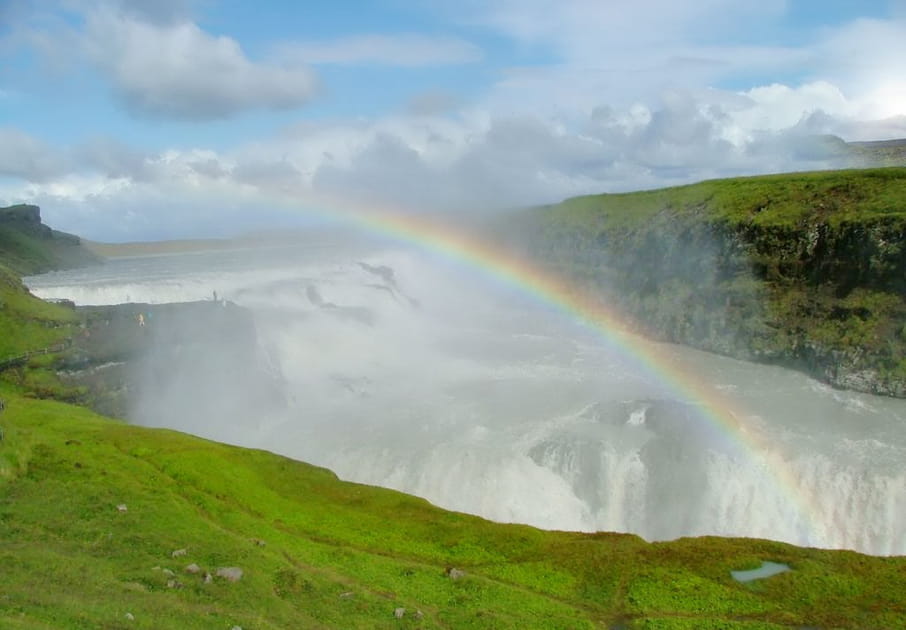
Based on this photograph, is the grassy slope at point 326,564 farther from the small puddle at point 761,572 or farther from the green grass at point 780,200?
the green grass at point 780,200

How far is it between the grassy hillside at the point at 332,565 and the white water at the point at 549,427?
9452mm

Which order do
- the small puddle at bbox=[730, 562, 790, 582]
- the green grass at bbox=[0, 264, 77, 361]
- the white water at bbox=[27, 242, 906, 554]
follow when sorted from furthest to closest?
the green grass at bbox=[0, 264, 77, 361] < the white water at bbox=[27, 242, 906, 554] < the small puddle at bbox=[730, 562, 790, 582]

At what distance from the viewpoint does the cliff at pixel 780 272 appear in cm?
5631

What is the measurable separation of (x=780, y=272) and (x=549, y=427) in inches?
1531

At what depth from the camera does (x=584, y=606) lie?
20750 mm

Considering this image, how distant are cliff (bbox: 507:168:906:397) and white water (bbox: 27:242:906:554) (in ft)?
10.4

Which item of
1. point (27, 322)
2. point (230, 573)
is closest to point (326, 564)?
point (230, 573)

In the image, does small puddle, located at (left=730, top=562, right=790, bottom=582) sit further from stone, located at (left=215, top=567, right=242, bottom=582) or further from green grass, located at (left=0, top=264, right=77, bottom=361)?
green grass, located at (left=0, top=264, right=77, bottom=361)

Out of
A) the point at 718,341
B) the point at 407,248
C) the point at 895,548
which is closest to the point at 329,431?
the point at 895,548

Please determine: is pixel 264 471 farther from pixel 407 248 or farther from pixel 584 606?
pixel 407 248

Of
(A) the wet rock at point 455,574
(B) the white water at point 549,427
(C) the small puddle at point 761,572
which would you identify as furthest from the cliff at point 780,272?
(A) the wet rock at point 455,574

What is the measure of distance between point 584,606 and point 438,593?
4.55 m

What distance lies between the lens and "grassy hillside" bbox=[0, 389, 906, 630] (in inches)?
689

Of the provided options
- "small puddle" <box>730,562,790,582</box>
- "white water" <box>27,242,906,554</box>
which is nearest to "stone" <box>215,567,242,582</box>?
"small puddle" <box>730,562,790,582</box>
